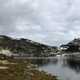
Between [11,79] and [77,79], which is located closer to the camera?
[11,79]

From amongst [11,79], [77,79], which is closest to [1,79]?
[11,79]

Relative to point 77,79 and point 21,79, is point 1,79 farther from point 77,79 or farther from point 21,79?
point 77,79

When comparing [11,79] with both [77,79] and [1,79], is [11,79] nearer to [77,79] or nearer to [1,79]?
[1,79]

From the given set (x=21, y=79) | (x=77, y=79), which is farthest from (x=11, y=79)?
(x=77, y=79)

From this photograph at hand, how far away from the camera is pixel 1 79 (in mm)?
34625

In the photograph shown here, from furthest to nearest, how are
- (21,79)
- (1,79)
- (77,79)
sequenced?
1. (77,79)
2. (21,79)
3. (1,79)

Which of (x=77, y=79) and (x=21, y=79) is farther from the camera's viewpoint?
(x=77, y=79)

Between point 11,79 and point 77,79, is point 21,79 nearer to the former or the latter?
point 11,79

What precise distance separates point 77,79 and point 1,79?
35657mm

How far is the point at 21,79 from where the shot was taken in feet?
122

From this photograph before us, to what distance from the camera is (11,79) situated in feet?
118

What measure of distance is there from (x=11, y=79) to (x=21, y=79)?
1680 millimetres

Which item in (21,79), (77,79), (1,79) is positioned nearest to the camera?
(1,79)
